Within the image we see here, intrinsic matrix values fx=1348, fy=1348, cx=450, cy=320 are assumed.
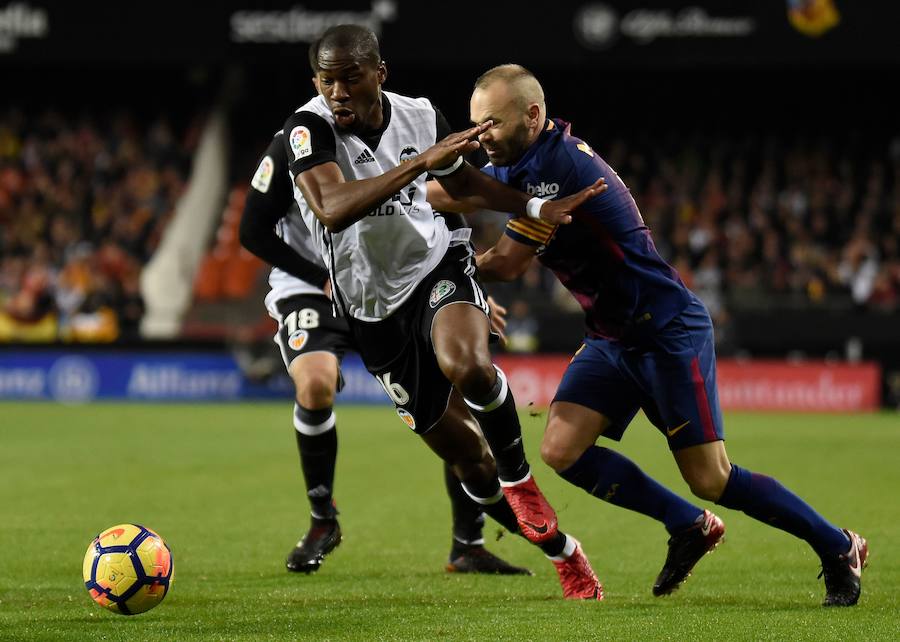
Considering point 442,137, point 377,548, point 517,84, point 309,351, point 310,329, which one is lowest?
point 377,548

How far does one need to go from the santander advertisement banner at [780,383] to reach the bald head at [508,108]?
48.9 ft

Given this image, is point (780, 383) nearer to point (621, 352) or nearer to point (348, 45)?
point (621, 352)

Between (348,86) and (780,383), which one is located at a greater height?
(348,86)

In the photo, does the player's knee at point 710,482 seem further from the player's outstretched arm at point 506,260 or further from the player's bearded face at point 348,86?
the player's bearded face at point 348,86

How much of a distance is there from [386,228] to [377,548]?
2.58 meters

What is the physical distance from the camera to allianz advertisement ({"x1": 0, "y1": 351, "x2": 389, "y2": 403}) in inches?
867

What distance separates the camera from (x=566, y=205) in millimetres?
5598

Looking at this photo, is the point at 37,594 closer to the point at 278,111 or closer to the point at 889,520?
the point at 889,520

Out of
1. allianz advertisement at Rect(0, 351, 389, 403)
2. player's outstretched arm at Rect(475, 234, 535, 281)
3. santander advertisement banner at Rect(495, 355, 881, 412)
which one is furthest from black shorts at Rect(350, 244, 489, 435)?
allianz advertisement at Rect(0, 351, 389, 403)

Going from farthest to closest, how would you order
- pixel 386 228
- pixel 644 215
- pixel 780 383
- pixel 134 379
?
pixel 644 215 → pixel 134 379 → pixel 780 383 → pixel 386 228

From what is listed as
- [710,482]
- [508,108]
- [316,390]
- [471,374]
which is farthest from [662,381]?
[316,390]

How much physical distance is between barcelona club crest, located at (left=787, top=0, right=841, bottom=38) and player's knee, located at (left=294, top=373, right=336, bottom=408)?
19.0 m

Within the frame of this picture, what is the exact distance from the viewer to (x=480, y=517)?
23.3 ft

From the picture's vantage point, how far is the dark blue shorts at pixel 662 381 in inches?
226
